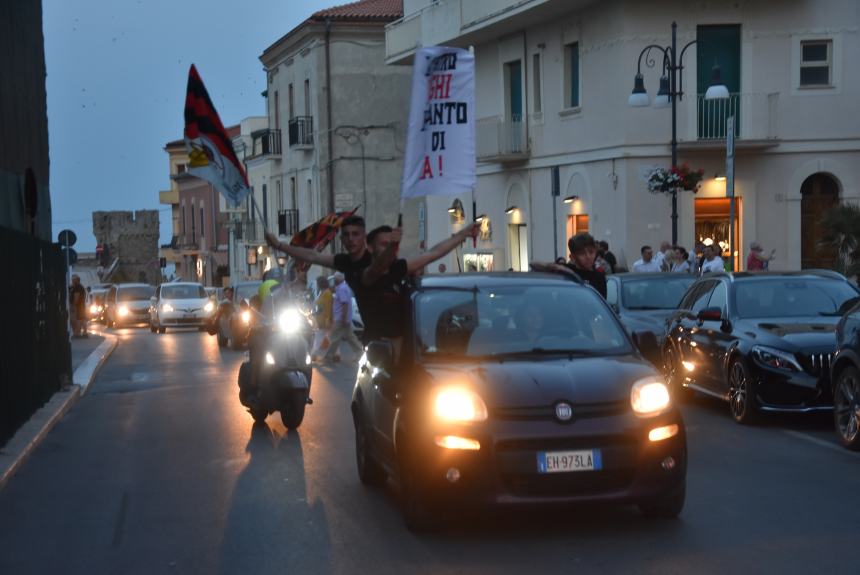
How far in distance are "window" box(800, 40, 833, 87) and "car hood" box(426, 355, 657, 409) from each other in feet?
84.1

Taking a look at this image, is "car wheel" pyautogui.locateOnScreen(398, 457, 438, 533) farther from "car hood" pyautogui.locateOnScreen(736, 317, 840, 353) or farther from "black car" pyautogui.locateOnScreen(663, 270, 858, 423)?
"car hood" pyautogui.locateOnScreen(736, 317, 840, 353)

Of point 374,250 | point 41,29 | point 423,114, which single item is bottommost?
point 374,250

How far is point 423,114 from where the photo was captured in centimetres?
1348

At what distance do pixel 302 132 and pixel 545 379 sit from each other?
50.2 metres

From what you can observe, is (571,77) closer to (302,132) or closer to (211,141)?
(211,141)

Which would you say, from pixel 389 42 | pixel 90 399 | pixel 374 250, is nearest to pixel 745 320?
pixel 374 250

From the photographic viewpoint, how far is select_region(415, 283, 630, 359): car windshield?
886 cm

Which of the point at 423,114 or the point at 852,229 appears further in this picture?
the point at 852,229

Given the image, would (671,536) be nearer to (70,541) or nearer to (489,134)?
(70,541)

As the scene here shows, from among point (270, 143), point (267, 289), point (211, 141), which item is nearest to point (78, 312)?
point (270, 143)

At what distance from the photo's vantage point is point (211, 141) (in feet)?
54.5

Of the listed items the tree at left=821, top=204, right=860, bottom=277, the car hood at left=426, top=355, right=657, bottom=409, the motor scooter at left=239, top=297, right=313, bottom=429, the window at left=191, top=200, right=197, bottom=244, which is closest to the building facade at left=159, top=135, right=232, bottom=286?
the window at left=191, top=200, right=197, bottom=244

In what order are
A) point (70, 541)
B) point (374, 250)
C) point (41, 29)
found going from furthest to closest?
point (41, 29), point (374, 250), point (70, 541)

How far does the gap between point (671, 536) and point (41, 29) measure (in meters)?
15.8
